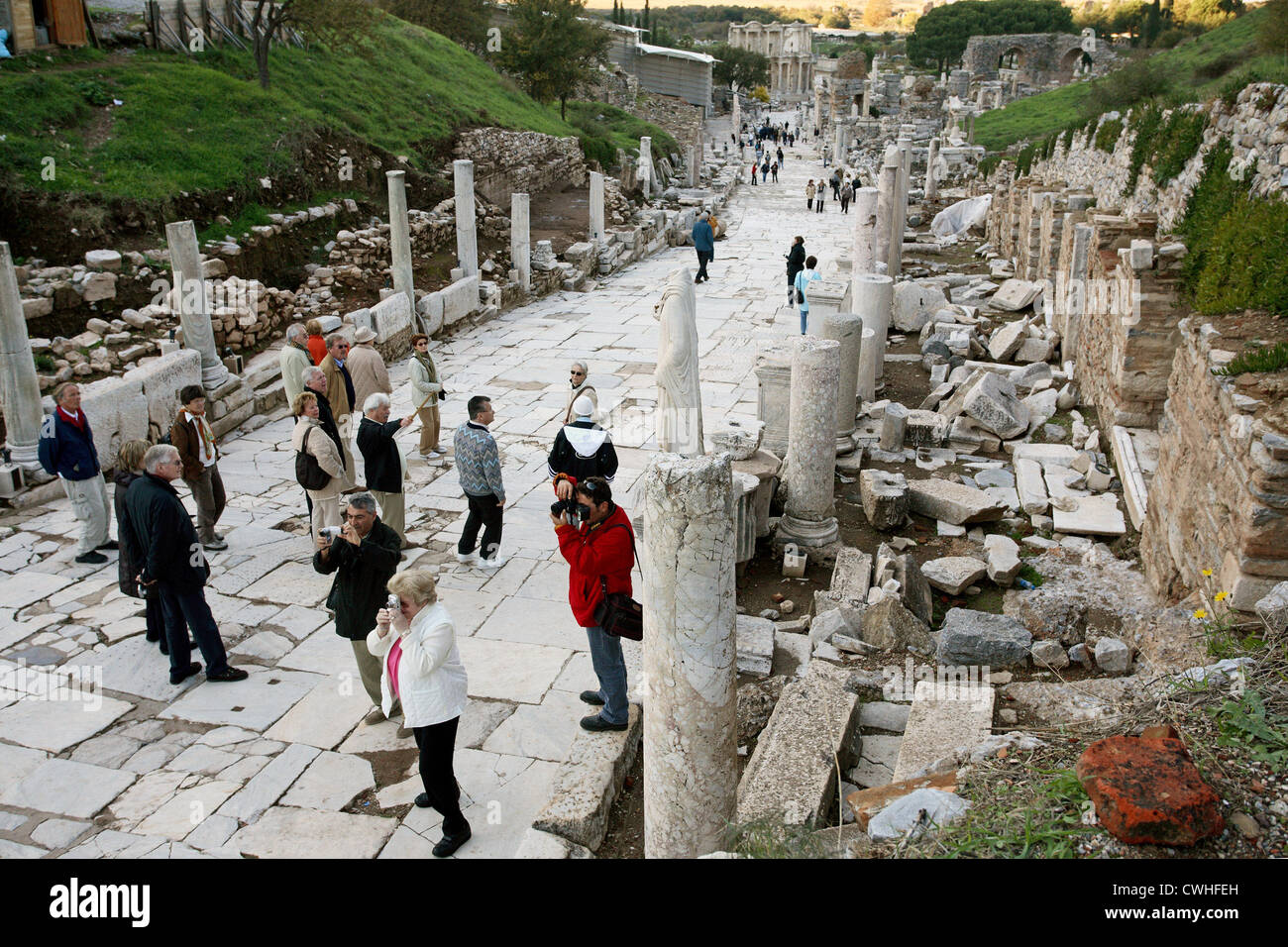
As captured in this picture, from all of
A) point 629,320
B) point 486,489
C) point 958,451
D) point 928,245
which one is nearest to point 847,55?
point 928,245

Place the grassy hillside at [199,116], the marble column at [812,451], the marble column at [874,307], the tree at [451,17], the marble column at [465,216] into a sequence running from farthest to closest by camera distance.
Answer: the tree at [451,17]
the marble column at [465,216]
the grassy hillside at [199,116]
the marble column at [874,307]
the marble column at [812,451]

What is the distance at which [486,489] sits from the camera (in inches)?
290

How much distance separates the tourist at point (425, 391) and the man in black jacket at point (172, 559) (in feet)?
11.8

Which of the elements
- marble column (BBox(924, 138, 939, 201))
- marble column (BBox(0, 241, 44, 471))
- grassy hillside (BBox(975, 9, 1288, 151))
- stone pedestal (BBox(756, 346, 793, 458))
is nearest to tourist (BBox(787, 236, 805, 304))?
grassy hillside (BBox(975, 9, 1288, 151))

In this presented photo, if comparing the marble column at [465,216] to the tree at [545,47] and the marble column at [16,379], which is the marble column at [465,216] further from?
the tree at [545,47]

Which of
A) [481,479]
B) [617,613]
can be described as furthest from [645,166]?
[617,613]

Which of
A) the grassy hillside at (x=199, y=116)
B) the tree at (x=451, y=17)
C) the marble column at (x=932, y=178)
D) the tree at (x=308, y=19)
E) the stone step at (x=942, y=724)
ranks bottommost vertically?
the stone step at (x=942, y=724)

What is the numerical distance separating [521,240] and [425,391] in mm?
9597

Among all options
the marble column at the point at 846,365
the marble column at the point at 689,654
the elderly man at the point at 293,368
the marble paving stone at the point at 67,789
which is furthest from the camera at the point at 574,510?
the marble column at the point at 846,365

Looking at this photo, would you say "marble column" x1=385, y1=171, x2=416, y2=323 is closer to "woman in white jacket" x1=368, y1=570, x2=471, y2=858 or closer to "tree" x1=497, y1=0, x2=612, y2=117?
"woman in white jacket" x1=368, y1=570, x2=471, y2=858

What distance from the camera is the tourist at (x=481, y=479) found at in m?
7.18

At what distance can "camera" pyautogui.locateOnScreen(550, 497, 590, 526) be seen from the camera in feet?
16.2

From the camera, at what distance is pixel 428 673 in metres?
4.32
